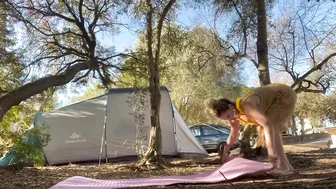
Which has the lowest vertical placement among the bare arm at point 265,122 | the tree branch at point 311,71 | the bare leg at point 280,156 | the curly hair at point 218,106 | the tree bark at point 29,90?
the bare leg at point 280,156

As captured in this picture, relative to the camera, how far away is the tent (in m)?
10.8

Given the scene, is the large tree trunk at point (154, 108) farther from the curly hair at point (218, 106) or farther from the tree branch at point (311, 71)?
the tree branch at point (311, 71)

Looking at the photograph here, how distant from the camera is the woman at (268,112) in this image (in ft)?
11.7

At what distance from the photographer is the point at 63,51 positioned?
36.3 feet

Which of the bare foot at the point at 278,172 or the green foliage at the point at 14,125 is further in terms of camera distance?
the green foliage at the point at 14,125

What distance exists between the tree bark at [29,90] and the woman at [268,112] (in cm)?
524

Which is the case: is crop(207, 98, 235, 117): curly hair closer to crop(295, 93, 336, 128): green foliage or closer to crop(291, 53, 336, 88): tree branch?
crop(291, 53, 336, 88): tree branch

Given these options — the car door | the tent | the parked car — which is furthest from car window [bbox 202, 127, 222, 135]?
the tent

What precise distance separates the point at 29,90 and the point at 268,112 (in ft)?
19.4

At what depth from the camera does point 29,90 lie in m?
8.28

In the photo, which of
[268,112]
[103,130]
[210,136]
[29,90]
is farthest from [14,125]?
[210,136]

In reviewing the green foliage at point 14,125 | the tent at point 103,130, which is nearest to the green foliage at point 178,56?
the tent at point 103,130

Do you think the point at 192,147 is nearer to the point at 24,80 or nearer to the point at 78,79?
the point at 78,79

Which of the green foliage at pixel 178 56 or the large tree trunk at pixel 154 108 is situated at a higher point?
the green foliage at pixel 178 56
